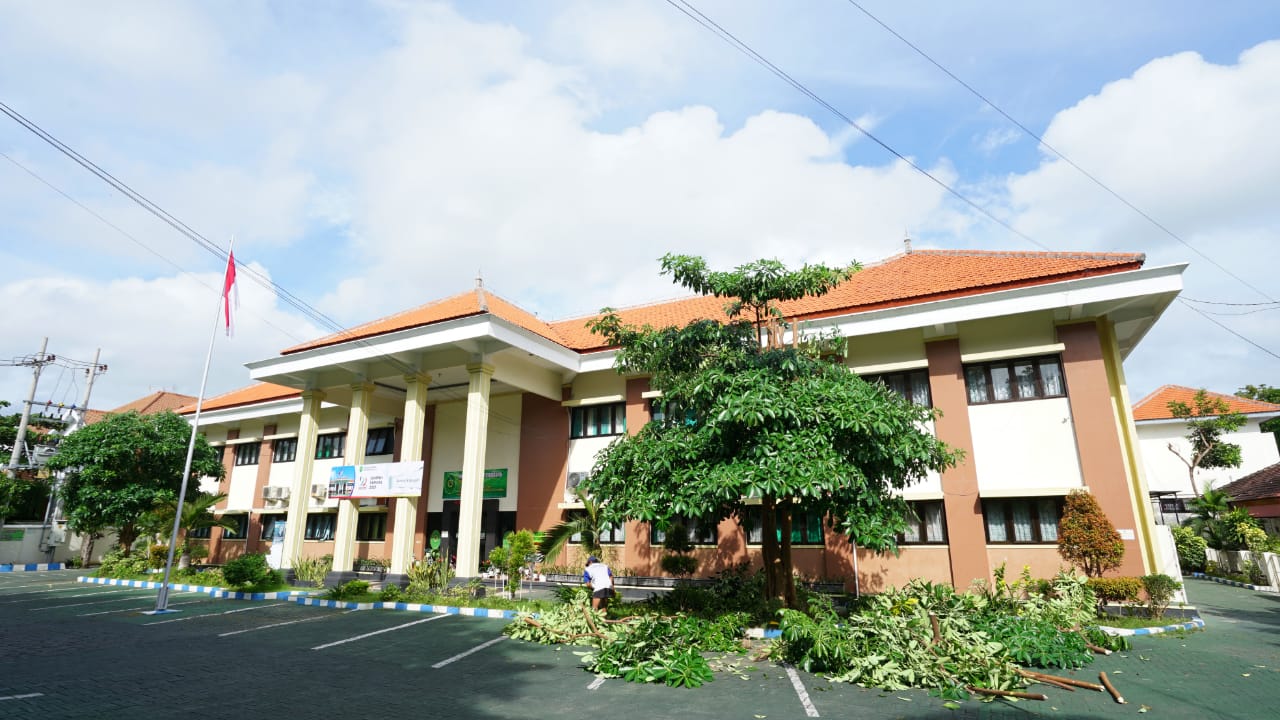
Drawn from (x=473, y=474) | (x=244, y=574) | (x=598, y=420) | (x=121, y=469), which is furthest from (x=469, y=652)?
(x=121, y=469)

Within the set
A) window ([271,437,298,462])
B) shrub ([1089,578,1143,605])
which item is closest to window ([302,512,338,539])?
window ([271,437,298,462])

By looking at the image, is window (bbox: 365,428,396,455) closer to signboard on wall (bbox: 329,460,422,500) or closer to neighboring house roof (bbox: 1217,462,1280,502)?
signboard on wall (bbox: 329,460,422,500)

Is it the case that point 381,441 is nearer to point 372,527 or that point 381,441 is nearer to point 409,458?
point 372,527

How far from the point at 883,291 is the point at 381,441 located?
60.9ft

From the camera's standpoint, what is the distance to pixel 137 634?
11.6 m

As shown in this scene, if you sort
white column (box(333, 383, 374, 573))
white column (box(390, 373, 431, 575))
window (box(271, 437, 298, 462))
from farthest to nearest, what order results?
window (box(271, 437, 298, 462)), white column (box(333, 383, 374, 573)), white column (box(390, 373, 431, 575))

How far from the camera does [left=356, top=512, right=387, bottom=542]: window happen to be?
2258 centimetres

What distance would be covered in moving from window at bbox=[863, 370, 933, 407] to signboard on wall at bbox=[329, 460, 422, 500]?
12.3 metres

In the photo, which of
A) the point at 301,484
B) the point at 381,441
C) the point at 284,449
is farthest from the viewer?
the point at 284,449

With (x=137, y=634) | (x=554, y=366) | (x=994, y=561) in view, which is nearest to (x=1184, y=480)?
(x=994, y=561)

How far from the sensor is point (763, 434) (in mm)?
9961

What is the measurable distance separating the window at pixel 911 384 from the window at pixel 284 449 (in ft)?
75.6

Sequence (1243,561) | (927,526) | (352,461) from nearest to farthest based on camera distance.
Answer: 1. (927,526)
2. (352,461)
3. (1243,561)

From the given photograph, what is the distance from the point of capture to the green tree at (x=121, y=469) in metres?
22.7
